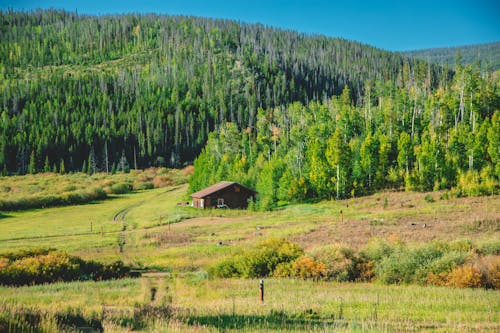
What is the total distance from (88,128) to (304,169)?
9846 centimetres

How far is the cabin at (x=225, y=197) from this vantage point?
73906 millimetres

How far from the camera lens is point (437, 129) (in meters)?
79.0

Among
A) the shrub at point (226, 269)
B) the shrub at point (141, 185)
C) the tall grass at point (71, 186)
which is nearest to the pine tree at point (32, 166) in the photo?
the tall grass at point (71, 186)

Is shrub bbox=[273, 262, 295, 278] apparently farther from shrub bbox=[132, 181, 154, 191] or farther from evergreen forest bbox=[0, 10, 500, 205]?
shrub bbox=[132, 181, 154, 191]

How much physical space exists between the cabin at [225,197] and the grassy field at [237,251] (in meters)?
3.00

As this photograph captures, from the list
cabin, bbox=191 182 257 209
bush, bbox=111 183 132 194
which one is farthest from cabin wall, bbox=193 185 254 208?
bush, bbox=111 183 132 194

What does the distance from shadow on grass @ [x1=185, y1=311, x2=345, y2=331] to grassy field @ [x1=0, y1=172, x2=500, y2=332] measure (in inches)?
1.6

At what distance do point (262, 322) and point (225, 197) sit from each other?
6204 centimetres

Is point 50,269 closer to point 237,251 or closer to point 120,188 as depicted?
point 237,251

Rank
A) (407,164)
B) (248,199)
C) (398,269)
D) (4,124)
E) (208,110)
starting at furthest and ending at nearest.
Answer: (208,110)
(4,124)
(248,199)
(407,164)
(398,269)

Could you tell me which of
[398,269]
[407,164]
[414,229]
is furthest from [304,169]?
[398,269]

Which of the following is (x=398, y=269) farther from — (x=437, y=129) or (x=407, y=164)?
(x=437, y=129)

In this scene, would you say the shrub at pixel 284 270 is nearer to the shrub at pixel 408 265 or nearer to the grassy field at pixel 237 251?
the grassy field at pixel 237 251

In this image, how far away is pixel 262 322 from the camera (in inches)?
531
